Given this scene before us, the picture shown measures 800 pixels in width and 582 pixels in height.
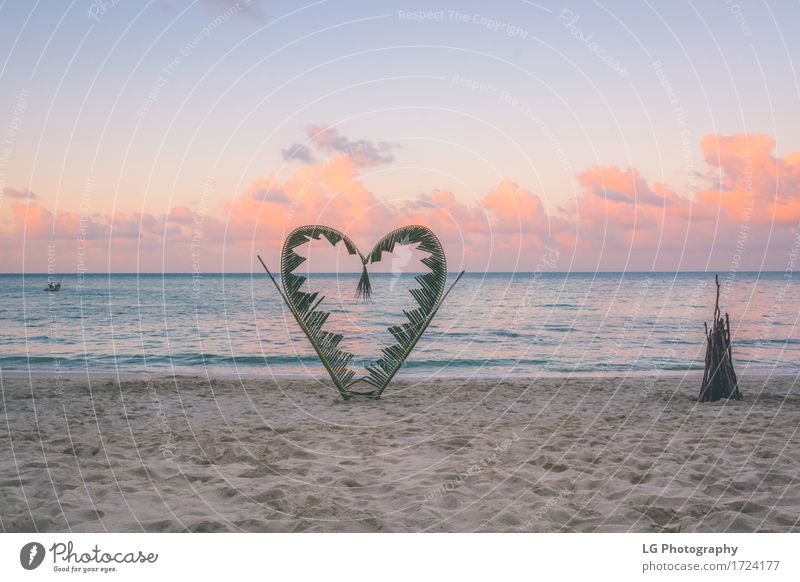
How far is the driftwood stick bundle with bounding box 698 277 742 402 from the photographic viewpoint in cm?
984

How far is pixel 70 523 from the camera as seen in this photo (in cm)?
495

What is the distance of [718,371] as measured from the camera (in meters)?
10.1

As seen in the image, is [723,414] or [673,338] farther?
[673,338]

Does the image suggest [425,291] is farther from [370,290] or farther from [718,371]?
[718,371]

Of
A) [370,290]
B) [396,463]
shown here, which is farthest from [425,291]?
[396,463]

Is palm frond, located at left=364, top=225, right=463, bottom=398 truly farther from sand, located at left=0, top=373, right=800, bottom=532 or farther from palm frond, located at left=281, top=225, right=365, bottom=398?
sand, located at left=0, top=373, right=800, bottom=532

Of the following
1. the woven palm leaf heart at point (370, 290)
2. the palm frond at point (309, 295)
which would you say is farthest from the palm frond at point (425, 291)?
the palm frond at point (309, 295)

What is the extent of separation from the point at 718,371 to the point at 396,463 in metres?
6.55

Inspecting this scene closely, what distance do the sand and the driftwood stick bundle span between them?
1.14 ft

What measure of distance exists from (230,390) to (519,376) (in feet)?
23.6

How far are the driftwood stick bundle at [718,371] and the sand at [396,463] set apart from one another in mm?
348
